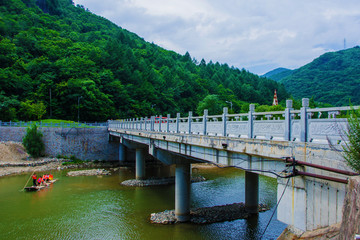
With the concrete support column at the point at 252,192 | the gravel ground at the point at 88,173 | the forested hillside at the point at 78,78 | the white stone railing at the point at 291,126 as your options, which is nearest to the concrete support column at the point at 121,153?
the gravel ground at the point at 88,173

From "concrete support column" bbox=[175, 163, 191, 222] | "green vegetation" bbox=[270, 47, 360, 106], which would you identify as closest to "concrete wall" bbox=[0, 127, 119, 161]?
"concrete support column" bbox=[175, 163, 191, 222]

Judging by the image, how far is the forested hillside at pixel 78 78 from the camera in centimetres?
5544

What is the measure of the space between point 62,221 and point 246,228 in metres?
11.0

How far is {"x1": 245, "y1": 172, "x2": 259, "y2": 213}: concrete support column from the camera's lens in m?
16.6

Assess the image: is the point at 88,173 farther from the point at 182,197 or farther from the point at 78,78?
the point at 78,78

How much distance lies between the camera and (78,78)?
6022 centimetres

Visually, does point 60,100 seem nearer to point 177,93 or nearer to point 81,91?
point 81,91

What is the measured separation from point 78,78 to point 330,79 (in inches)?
3702

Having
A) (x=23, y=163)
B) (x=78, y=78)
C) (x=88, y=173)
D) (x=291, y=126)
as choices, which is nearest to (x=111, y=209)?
(x=88, y=173)

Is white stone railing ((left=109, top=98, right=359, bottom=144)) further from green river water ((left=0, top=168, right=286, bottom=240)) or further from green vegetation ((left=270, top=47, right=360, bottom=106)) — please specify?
green vegetation ((left=270, top=47, right=360, bottom=106))

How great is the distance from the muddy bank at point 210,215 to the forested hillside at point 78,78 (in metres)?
42.1

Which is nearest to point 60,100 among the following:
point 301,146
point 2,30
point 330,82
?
point 2,30

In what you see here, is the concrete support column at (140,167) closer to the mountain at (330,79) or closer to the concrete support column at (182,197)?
the concrete support column at (182,197)

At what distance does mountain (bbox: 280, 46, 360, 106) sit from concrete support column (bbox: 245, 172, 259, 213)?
245ft
